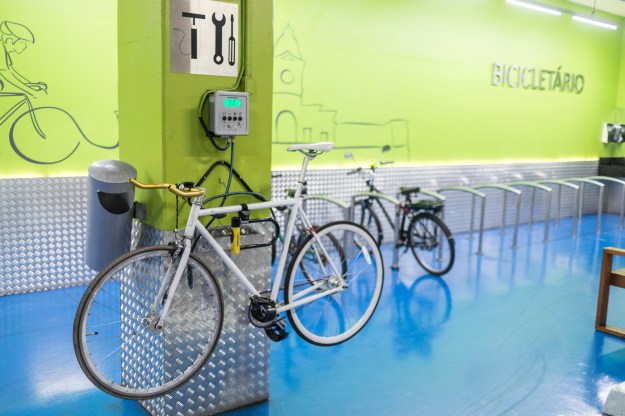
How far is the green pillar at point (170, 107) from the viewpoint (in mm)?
2680

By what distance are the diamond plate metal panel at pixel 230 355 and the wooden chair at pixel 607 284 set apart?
106 inches

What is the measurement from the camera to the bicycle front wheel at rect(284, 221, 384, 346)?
312cm

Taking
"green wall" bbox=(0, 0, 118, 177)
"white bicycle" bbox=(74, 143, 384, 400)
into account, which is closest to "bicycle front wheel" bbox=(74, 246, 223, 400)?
"white bicycle" bbox=(74, 143, 384, 400)

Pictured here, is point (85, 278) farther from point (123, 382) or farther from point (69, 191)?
point (123, 382)

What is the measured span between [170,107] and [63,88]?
2716 mm

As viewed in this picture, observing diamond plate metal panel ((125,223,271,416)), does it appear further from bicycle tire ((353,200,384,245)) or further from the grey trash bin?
bicycle tire ((353,200,384,245))

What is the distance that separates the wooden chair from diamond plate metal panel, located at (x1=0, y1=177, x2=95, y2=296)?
13.9 feet

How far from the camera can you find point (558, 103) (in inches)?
373

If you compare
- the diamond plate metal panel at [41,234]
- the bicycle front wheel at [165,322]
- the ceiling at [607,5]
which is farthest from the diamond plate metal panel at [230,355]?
the ceiling at [607,5]

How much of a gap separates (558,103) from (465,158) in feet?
7.96

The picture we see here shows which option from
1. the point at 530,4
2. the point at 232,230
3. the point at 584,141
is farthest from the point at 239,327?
the point at 584,141

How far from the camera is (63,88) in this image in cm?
490

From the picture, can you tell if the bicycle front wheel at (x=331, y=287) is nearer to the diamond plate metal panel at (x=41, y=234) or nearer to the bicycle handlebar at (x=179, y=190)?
the bicycle handlebar at (x=179, y=190)

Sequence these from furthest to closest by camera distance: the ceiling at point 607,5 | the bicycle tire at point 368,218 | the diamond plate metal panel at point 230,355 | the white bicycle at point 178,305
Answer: the ceiling at point 607,5 < the bicycle tire at point 368,218 < the diamond plate metal panel at point 230,355 < the white bicycle at point 178,305
